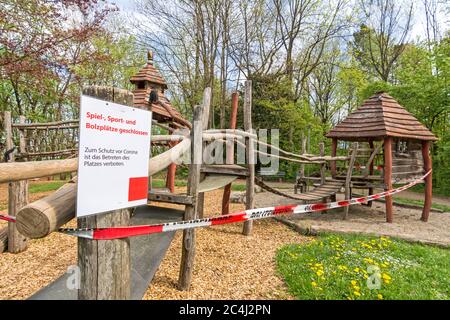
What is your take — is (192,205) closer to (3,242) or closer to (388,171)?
(3,242)

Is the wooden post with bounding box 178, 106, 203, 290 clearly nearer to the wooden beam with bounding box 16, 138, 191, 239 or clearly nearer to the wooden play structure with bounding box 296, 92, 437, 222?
the wooden beam with bounding box 16, 138, 191, 239

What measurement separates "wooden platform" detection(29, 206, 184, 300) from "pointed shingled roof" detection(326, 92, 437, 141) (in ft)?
14.2

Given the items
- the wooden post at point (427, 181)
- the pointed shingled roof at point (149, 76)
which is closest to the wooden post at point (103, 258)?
the pointed shingled roof at point (149, 76)

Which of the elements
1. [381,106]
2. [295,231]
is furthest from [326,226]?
[381,106]

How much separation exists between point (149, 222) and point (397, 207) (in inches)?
286

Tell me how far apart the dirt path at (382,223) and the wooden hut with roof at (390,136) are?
1.19 ft

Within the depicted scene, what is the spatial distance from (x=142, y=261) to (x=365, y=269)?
8.40 ft

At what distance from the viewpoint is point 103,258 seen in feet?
4.40

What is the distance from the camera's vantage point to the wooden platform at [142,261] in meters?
2.31

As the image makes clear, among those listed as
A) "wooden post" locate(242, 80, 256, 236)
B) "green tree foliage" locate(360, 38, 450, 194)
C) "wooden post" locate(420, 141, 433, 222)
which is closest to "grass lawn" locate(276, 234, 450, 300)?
"wooden post" locate(242, 80, 256, 236)

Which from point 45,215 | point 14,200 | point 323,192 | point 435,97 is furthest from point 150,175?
point 435,97

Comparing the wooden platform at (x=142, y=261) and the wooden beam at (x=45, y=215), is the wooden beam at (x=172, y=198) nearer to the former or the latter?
the wooden platform at (x=142, y=261)

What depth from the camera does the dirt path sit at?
4793mm
